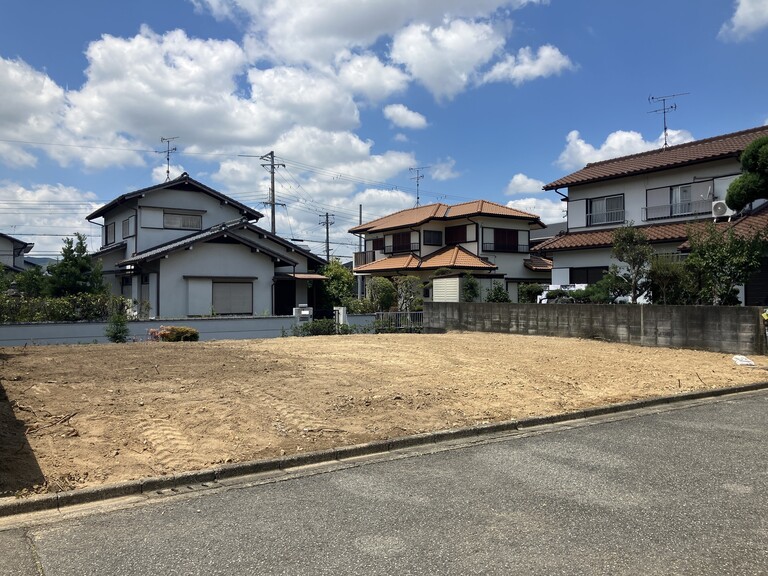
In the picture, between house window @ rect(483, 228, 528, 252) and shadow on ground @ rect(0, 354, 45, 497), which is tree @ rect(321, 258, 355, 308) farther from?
shadow on ground @ rect(0, 354, 45, 497)

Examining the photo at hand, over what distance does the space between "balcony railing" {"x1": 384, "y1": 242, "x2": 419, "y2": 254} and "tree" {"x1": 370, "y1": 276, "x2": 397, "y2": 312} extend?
38.3ft

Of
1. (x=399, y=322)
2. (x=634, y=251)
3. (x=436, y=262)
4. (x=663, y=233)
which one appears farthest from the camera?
(x=436, y=262)

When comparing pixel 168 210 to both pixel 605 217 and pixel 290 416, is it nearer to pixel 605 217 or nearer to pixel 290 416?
pixel 605 217

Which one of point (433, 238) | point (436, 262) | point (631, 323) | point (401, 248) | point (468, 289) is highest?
point (433, 238)

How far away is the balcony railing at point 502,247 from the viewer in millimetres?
32812

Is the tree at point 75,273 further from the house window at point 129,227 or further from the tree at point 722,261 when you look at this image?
the tree at point 722,261

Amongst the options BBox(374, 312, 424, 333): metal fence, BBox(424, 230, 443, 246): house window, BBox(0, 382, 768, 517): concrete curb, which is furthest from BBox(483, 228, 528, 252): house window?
BBox(0, 382, 768, 517): concrete curb

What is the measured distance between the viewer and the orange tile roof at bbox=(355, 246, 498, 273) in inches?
1223

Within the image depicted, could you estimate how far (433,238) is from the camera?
34.8 meters

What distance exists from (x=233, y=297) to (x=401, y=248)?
48.1ft

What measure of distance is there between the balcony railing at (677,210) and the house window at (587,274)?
103 inches

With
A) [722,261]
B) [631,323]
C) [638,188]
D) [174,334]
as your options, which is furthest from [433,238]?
[722,261]

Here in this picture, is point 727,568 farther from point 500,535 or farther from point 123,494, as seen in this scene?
point 123,494

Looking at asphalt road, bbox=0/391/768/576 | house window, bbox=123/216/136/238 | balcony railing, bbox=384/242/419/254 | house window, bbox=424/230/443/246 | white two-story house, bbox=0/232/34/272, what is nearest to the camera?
asphalt road, bbox=0/391/768/576
